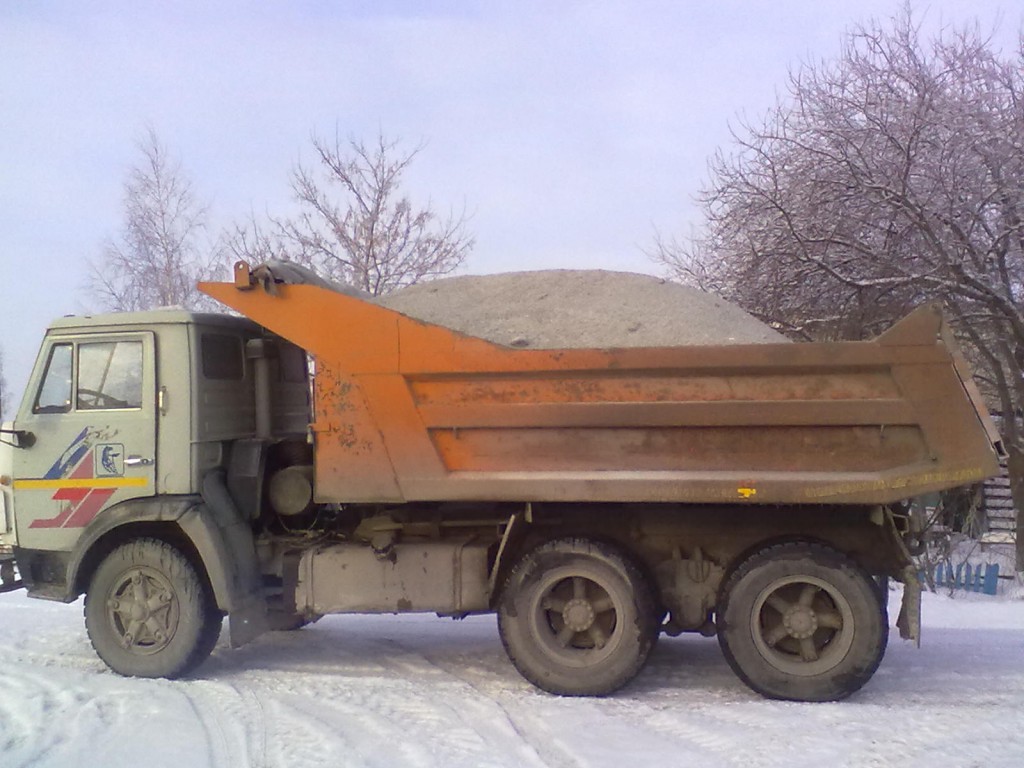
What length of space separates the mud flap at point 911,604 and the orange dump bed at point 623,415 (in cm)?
63

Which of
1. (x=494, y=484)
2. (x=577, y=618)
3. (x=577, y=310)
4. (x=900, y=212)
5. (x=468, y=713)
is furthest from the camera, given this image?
(x=900, y=212)

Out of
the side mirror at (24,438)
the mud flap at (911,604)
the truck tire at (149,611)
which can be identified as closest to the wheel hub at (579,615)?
the mud flap at (911,604)

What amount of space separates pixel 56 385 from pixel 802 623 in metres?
5.57

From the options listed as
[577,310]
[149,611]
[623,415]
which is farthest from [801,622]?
[149,611]

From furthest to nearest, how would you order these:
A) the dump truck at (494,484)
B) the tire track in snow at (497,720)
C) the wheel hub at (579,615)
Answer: the wheel hub at (579,615)
the dump truck at (494,484)
the tire track in snow at (497,720)

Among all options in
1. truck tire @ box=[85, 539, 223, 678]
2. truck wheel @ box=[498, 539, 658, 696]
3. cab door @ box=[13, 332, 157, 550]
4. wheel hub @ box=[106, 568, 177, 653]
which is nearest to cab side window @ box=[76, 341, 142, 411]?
cab door @ box=[13, 332, 157, 550]

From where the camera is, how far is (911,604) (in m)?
5.81

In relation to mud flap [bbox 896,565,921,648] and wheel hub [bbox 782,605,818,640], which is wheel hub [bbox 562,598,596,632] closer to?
wheel hub [bbox 782,605,818,640]

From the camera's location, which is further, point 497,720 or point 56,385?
point 56,385

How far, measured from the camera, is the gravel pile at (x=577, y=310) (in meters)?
6.16

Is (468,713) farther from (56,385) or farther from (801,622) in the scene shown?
(56,385)

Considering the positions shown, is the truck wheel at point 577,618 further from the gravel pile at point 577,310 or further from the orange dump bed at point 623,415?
the gravel pile at point 577,310

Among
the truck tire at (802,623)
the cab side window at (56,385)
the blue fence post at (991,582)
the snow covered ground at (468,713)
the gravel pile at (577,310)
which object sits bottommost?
the blue fence post at (991,582)

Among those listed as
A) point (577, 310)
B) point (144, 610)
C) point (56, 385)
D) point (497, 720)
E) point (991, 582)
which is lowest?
point (991, 582)
